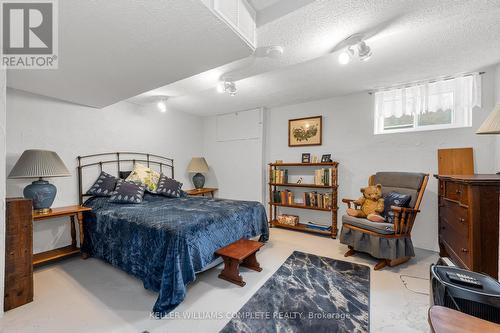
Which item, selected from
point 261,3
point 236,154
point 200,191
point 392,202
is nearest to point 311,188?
point 392,202

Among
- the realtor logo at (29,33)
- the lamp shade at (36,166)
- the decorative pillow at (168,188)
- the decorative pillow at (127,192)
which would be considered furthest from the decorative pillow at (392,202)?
the lamp shade at (36,166)

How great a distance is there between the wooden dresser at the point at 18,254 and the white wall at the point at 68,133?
3.36ft

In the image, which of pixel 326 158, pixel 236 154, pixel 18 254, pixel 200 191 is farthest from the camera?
pixel 236 154

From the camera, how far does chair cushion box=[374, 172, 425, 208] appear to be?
2.67m

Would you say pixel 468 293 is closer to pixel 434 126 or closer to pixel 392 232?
pixel 392 232

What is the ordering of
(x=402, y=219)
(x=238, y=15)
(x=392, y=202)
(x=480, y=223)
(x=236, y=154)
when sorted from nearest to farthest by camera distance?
(x=238, y=15) < (x=480, y=223) < (x=402, y=219) < (x=392, y=202) < (x=236, y=154)

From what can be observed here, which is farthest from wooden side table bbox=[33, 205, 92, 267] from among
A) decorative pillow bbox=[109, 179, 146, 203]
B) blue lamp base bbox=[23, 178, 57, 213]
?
decorative pillow bbox=[109, 179, 146, 203]

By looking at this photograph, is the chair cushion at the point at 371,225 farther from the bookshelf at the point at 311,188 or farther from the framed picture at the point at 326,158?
the framed picture at the point at 326,158

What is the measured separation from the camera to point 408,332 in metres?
1.50

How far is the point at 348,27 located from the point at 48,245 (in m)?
4.26

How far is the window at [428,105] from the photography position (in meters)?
2.70

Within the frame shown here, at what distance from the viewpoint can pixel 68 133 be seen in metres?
2.91

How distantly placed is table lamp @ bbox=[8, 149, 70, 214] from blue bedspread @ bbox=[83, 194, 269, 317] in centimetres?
49

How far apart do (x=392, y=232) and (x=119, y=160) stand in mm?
4155
